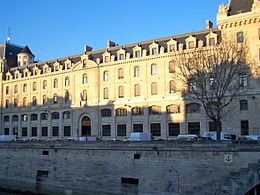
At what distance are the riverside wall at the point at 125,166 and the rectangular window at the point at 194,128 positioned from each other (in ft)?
66.0

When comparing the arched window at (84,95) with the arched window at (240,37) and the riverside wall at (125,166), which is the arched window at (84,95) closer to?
the riverside wall at (125,166)

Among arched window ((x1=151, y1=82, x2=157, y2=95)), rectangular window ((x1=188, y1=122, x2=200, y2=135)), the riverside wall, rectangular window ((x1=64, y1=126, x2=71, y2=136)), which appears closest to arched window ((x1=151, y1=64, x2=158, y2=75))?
arched window ((x1=151, y1=82, x2=157, y2=95))

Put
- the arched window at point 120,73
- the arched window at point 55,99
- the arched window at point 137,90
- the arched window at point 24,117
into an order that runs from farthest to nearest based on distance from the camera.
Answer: the arched window at point 24,117 → the arched window at point 55,99 → the arched window at point 120,73 → the arched window at point 137,90

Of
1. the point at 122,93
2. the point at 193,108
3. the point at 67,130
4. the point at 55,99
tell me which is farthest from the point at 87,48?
the point at 193,108

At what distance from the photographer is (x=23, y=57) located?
81562 millimetres

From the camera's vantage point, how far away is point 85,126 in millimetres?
62531

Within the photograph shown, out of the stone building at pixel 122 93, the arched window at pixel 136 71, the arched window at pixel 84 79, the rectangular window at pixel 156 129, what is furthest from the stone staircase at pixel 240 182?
the arched window at pixel 84 79

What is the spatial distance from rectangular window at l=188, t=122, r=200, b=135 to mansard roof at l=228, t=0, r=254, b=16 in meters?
18.0

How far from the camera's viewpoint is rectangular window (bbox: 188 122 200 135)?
5066 centimetres

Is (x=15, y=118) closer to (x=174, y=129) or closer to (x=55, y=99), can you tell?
(x=55, y=99)

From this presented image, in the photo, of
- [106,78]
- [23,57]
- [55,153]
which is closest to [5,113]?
[23,57]

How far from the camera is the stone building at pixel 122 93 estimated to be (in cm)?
4772

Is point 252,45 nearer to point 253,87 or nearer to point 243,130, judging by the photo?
point 253,87

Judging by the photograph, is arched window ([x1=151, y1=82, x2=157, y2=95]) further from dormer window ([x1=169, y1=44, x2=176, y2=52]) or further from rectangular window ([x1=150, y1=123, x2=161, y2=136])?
dormer window ([x1=169, y1=44, x2=176, y2=52])
